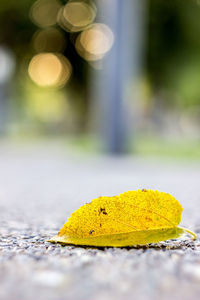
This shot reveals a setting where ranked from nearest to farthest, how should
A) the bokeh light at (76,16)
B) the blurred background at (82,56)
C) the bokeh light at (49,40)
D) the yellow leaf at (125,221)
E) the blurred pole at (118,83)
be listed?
the yellow leaf at (125,221)
the blurred pole at (118,83)
the blurred background at (82,56)
the bokeh light at (76,16)
the bokeh light at (49,40)

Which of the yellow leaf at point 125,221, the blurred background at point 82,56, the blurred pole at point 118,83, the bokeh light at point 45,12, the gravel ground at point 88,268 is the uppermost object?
the bokeh light at point 45,12

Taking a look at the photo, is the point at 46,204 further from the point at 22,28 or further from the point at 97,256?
the point at 22,28

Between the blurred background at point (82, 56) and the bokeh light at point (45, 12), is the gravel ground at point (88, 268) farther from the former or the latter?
the bokeh light at point (45, 12)

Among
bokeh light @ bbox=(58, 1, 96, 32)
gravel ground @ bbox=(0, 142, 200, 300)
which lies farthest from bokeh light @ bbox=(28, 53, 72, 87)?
gravel ground @ bbox=(0, 142, 200, 300)

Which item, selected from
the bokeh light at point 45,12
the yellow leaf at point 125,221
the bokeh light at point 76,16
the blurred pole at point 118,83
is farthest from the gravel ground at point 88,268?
the bokeh light at point 76,16

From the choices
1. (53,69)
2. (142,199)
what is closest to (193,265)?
(142,199)

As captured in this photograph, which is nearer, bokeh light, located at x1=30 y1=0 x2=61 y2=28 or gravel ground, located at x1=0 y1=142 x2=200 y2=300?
gravel ground, located at x1=0 y1=142 x2=200 y2=300

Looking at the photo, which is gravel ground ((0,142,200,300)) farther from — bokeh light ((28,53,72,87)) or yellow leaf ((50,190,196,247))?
bokeh light ((28,53,72,87))
